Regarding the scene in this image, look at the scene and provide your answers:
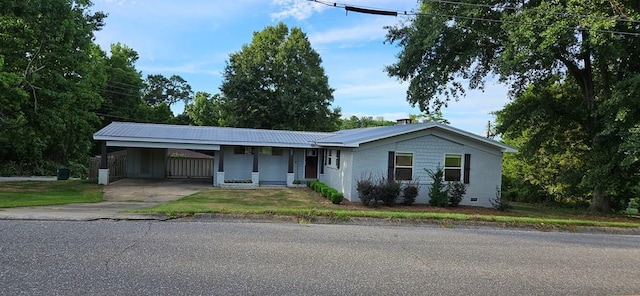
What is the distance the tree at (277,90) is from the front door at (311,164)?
13.8m

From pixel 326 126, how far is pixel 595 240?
32316mm

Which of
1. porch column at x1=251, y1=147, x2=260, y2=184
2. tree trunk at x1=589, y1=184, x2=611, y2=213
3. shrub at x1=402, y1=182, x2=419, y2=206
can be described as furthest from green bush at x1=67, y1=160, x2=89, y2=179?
tree trunk at x1=589, y1=184, x2=611, y2=213

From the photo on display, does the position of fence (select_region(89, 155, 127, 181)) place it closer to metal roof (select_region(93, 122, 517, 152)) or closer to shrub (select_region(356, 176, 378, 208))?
metal roof (select_region(93, 122, 517, 152))

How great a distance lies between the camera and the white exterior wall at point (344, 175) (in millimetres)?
17141

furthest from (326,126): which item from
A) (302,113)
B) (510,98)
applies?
(510,98)

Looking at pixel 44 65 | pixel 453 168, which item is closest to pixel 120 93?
pixel 44 65

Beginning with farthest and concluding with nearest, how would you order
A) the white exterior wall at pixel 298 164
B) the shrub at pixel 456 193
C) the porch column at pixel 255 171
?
the white exterior wall at pixel 298 164 → the porch column at pixel 255 171 → the shrub at pixel 456 193

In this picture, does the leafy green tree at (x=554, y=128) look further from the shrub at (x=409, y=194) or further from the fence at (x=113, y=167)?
the fence at (x=113, y=167)

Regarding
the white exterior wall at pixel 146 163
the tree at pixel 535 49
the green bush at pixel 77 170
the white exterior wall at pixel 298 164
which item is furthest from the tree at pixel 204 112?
the tree at pixel 535 49

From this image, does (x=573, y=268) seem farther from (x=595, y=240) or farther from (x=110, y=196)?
(x=110, y=196)

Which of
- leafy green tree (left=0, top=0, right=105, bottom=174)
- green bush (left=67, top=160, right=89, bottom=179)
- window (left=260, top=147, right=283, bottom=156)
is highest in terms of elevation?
leafy green tree (left=0, top=0, right=105, bottom=174)

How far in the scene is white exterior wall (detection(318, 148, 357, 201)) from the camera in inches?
675

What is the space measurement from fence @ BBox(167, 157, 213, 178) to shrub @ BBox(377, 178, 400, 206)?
15.7m

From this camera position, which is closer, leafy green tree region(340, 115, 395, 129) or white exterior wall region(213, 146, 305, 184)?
white exterior wall region(213, 146, 305, 184)
